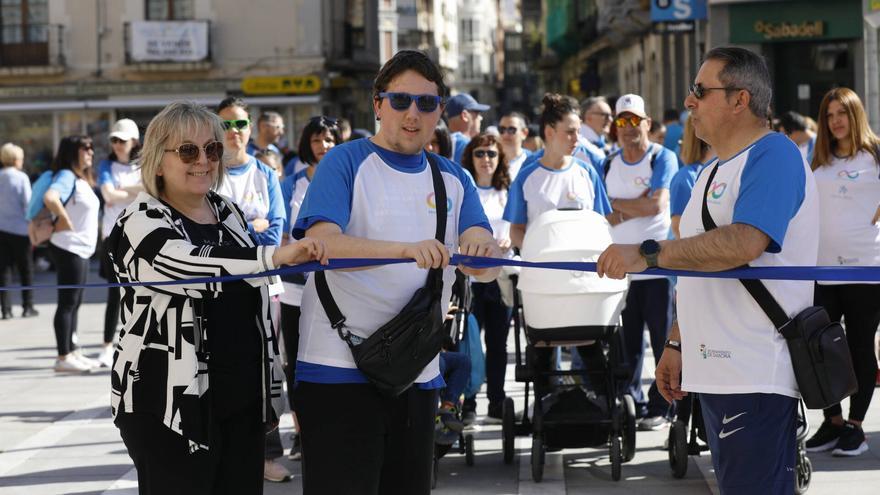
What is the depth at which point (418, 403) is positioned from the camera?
14.9ft

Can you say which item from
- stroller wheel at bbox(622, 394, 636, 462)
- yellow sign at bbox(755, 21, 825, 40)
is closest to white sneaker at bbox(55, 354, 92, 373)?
stroller wheel at bbox(622, 394, 636, 462)

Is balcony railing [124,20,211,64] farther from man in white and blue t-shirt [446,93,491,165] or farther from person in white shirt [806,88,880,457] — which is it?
person in white shirt [806,88,880,457]

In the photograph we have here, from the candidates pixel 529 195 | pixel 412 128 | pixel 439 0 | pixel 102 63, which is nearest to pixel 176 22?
pixel 102 63

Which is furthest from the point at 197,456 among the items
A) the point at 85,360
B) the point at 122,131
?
the point at 85,360

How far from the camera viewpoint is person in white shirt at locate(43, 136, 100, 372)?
11.8 metres

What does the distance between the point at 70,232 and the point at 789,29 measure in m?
15.8

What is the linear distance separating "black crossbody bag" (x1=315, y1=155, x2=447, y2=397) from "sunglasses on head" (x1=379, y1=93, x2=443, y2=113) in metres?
0.53

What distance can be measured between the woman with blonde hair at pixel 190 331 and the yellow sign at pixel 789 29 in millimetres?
20790

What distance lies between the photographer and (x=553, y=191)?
27.8 ft

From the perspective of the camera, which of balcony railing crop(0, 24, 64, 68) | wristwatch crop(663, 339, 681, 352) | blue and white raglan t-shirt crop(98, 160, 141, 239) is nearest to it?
wristwatch crop(663, 339, 681, 352)

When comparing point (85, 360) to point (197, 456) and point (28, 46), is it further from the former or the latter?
point (28, 46)

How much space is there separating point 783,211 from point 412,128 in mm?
1221

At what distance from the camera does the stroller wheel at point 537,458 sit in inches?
290

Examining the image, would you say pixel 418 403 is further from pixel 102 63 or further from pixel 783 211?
pixel 102 63
